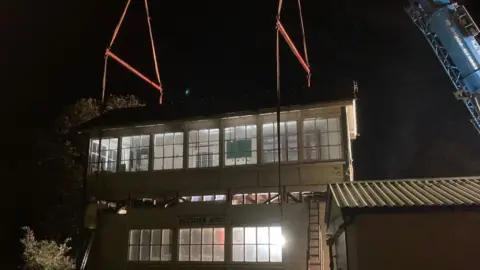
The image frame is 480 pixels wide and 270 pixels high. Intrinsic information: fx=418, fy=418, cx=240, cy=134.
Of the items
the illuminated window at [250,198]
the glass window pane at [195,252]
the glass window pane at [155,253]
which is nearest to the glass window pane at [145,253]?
the glass window pane at [155,253]

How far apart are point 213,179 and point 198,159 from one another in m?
1.11

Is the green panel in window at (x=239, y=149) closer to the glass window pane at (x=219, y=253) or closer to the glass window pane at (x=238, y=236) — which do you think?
the glass window pane at (x=238, y=236)

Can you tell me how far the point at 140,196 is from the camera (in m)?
15.8

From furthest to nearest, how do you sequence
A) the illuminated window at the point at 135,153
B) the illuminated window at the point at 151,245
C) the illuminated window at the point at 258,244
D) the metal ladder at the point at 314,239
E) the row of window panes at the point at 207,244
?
the illuminated window at the point at 135,153 → the illuminated window at the point at 151,245 → the row of window panes at the point at 207,244 → the illuminated window at the point at 258,244 → the metal ladder at the point at 314,239

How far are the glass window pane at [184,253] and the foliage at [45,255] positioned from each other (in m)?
4.36

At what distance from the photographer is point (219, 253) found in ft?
46.7

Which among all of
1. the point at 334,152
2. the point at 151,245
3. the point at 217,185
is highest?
the point at 334,152

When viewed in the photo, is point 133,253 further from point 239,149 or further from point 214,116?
point 214,116

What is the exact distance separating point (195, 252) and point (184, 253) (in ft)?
1.38

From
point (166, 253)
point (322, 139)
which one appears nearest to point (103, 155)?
point (166, 253)

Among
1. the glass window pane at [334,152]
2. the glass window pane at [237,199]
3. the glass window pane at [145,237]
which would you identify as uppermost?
the glass window pane at [334,152]

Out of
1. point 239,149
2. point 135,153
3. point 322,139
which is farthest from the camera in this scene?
point 135,153

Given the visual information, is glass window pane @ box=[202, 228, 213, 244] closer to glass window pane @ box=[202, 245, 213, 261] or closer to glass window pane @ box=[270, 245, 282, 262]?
glass window pane @ box=[202, 245, 213, 261]

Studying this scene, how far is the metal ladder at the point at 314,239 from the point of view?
12656mm
